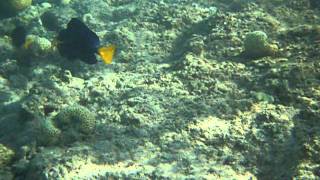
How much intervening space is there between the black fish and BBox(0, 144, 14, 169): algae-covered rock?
1.63 meters

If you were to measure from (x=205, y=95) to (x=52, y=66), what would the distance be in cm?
267

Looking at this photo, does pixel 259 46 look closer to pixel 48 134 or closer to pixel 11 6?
pixel 48 134

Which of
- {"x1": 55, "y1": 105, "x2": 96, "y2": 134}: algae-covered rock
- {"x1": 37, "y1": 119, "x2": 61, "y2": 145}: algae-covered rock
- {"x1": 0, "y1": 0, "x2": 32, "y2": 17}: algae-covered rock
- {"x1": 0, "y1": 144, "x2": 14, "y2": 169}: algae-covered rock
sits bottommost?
{"x1": 0, "y1": 144, "x2": 14, "y2": 169}: algae-covered rock

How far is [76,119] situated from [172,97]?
119 cm

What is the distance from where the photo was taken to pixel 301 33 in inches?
205

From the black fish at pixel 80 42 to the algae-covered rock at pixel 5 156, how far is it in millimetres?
1627

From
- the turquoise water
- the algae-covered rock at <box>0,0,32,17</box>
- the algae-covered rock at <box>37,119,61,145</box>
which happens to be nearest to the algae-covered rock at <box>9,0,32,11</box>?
the algae-covered rock at <box>0,0,32,17</box>

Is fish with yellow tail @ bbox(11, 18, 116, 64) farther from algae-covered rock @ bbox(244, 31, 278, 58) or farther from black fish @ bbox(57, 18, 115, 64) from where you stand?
algae-covered rock @ bbox(244, 31, 278, 58)

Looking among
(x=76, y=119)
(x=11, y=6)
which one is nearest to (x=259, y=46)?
(x=76, y=119)

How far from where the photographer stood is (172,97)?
14.8 ft

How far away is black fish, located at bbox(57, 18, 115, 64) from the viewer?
5000mm

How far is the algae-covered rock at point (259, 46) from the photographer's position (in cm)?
500

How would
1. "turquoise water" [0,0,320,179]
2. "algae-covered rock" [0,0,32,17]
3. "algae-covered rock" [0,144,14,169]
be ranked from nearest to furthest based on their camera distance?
"turquoise water" [0,0,320,179]
"algae-covered rock" [0,144,14,169]
"algae-covered rock" [0,0,32,17]

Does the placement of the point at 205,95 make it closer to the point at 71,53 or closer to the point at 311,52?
the point at 311,52
